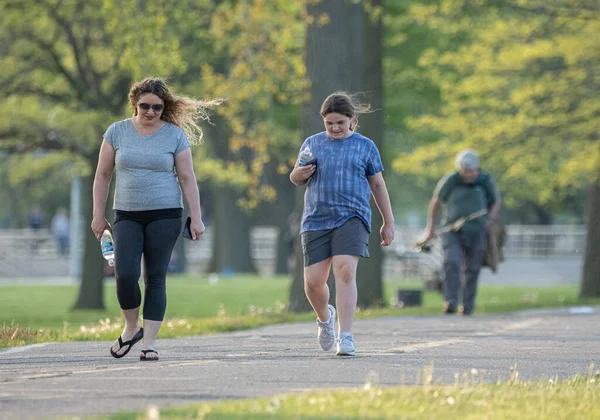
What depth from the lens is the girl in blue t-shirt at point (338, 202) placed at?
32.3ft

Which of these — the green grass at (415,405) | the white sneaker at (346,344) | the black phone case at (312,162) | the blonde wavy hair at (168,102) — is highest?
the blonde wavy hair at (168,102)

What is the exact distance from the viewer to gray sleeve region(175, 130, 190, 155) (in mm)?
9602

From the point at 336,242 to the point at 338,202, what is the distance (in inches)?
10.8

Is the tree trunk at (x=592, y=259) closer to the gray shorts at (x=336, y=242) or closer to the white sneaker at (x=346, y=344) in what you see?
the gray shorts at (x=336, y=242)

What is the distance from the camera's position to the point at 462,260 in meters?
17.3

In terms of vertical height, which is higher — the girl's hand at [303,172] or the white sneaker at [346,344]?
the girl's hand at [303,172]

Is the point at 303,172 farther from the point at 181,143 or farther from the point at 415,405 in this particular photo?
the point at 415,405

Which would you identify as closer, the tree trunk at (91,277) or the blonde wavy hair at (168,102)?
the blonde wavy hair at (168,102)

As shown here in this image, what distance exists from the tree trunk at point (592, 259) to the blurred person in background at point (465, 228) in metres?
6.70

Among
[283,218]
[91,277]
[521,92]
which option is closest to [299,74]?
[521,92]

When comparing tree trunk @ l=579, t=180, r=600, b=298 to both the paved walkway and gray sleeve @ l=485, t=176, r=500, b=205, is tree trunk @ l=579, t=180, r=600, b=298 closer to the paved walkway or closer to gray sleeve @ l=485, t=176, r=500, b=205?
gray sleeve @ l=485, t=176, r=500, b=205

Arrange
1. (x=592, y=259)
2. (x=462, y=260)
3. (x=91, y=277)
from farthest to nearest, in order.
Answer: (x=91, y=277) < (x=592, y=259) < (x=462, y=260)

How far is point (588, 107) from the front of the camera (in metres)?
23.5

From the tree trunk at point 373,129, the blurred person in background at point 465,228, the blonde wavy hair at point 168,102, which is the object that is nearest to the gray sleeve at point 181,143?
the blonde wavy hair at point 168,102
